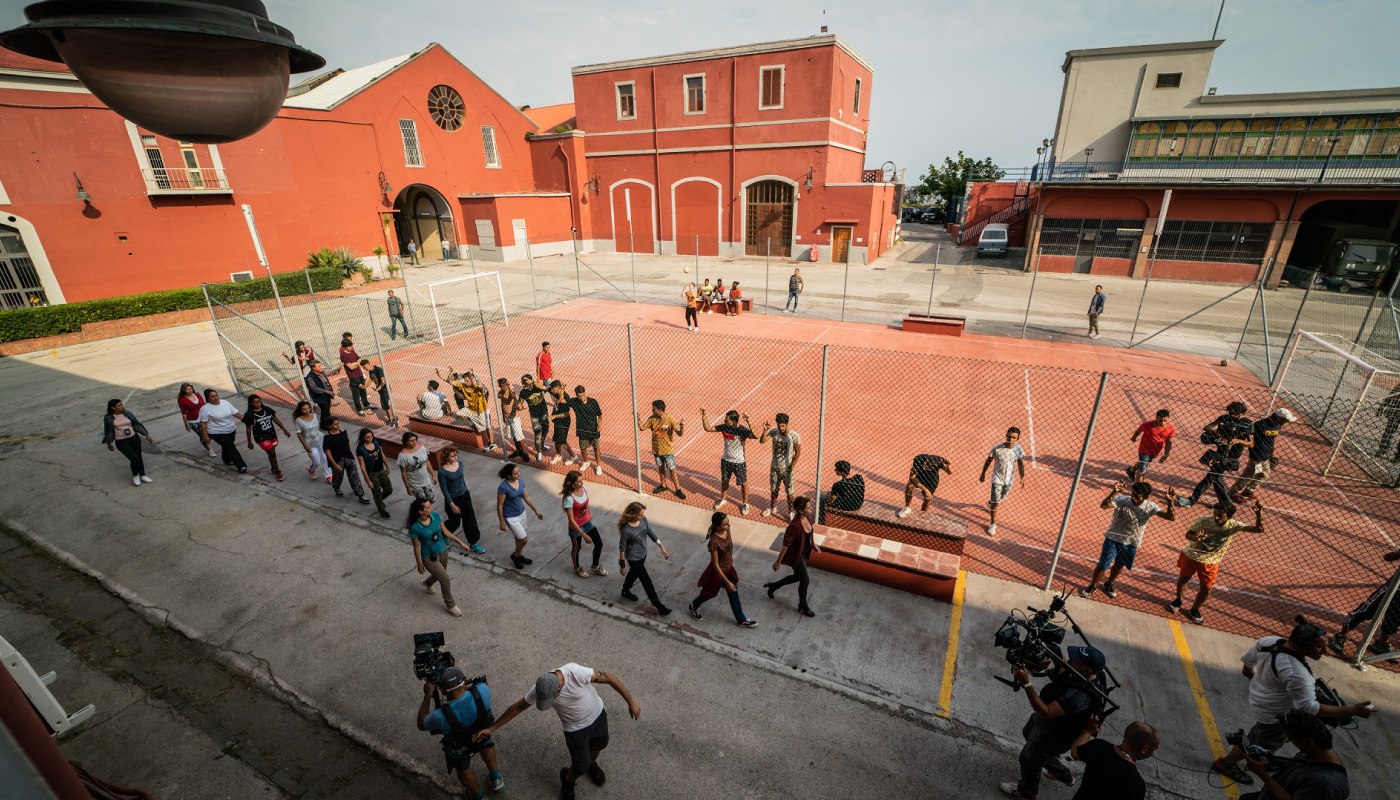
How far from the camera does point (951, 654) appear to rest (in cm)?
645

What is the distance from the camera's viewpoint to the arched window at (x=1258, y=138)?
95.4 feet

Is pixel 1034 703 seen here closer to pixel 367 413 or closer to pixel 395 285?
pixel 367 413

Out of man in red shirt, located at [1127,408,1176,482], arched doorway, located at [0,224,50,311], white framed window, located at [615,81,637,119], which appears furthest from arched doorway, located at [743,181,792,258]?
arched doorway, located at [0,224,50,311]

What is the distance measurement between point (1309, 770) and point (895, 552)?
3.89 meters

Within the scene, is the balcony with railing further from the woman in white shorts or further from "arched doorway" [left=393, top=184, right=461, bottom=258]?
the woman in white shorts

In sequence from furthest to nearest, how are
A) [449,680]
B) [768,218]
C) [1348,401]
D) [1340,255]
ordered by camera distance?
[768,218]
[1340,255]
[1348,401]
[449,680]

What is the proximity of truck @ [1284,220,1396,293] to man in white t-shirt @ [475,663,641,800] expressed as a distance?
98.5 ft

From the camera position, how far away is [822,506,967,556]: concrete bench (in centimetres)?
758

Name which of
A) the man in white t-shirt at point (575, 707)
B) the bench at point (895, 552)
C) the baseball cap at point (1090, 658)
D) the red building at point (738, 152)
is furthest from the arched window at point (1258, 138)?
the man in white t-shirt at point (575, 707)

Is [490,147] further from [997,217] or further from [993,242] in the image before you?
[997,217]

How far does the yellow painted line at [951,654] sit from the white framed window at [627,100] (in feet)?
122

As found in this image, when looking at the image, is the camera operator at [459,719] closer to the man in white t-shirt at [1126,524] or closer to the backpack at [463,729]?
the backpack at [463,729]

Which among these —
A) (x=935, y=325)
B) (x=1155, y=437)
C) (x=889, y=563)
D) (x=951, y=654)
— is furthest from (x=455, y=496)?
(x=935, y=325)

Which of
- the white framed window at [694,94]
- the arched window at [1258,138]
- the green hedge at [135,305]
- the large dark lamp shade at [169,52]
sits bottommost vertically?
the green hedge at [135,305]
